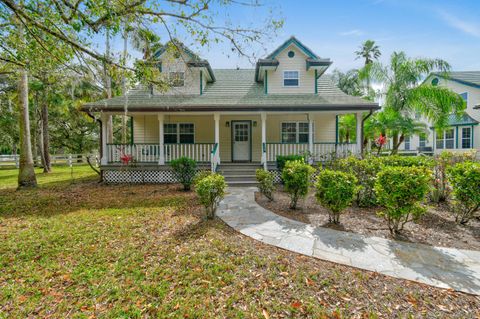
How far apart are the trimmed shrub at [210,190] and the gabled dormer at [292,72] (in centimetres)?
808

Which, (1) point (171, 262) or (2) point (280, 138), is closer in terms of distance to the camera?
(1) point (171, 262)

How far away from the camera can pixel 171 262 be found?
331 centimetres

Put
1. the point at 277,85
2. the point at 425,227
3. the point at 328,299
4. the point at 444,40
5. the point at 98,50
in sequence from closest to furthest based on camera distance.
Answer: the point at 328,299 < the point at 425,227 < the point at 98,50 < the point at 444,40 < the point at 277,85

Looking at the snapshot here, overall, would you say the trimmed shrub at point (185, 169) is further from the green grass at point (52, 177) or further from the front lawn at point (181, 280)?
the green grass at point (52, 177)

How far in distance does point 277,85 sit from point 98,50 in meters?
Result: 8.10

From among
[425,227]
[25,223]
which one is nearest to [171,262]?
[25,223]

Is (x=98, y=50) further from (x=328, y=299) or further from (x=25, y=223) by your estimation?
(x=328, y=299)

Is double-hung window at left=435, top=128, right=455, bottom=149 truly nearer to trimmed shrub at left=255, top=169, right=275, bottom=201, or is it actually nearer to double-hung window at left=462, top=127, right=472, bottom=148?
double-hung window at left=462, top=127, right=472, bottom=148

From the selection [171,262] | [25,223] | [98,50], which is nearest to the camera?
[171,262]

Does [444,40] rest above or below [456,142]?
above

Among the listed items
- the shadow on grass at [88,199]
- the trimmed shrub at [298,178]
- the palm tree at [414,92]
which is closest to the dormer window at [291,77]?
the palm tree at [414,92]

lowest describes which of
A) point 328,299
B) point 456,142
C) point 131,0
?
point 328,299

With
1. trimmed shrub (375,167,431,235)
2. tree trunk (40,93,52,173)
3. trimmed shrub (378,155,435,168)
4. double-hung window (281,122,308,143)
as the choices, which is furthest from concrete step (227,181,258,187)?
tree trunk (40,93,52,173)

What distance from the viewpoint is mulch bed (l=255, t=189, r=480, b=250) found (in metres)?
4.04
